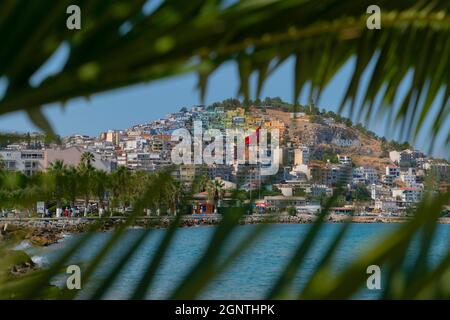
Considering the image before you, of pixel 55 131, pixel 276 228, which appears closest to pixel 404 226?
pixel 276 228

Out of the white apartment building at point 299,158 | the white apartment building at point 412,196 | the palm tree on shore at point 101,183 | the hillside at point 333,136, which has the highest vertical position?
the hillside at point 333,136

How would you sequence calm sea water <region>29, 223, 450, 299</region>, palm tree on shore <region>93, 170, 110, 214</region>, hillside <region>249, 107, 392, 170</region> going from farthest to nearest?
hillside <region>249, 107, 392, 170</region> → palm tree on shore <region>93, 170, 110, 214</region> → calm sea water <region>29, 223, 450, 299</region>

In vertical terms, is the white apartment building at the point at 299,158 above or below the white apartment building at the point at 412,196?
above

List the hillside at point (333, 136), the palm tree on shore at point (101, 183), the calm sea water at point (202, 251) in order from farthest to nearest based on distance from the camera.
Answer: the hillside at point (333, 136), the palm tree on shore at point (101, 183), the calm sea water at point (202, 251)

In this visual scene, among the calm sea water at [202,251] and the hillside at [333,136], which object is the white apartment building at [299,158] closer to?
the hillside at [333,136]

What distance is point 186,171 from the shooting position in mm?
447

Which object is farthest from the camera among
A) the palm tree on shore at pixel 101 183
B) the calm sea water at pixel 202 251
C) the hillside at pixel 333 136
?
the hillside at pixel 333 136

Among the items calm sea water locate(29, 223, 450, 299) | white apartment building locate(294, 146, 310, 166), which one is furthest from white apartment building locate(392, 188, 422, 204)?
white apartment building locate(294, 146, 310, 166)

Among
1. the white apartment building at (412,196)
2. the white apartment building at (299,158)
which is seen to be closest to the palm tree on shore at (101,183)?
the white apartment building at (412,196)

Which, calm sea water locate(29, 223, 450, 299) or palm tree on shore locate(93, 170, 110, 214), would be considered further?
palm tree on shore locate(93, 170, 110, 214)

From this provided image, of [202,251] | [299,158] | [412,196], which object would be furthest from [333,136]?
[202,251]

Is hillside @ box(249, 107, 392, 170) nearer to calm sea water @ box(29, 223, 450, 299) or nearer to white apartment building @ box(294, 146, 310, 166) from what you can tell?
white apartment building @ box(294, 146, 310, 166)

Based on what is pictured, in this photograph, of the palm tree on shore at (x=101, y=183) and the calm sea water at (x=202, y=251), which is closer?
the calm sea water at (x=202, y=251)
